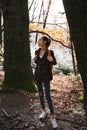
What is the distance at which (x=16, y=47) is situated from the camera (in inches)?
368

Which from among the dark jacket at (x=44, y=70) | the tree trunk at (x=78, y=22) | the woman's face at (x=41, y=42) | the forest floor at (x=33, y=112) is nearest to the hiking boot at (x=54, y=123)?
the forest floor at (x=33, y=112)

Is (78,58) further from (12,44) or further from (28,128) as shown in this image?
(12,44)

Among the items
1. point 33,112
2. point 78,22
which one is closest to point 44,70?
point 33,112

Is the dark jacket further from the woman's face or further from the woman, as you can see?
the woman's face

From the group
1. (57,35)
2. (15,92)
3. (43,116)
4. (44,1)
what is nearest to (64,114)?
(43,116)

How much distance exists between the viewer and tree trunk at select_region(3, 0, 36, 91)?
30.7 feet

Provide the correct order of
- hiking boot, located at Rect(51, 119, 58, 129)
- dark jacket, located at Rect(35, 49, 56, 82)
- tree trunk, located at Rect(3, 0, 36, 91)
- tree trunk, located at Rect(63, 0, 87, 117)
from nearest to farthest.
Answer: tree trunk, located at Rect(63, 0, 87, 117), hiking boot, located at Rect(51, 119, 58, 129), dark jacket, located at Rect(35, 49, 56, 82), tree trunk, located at Rect(3, 0, 36, 91)

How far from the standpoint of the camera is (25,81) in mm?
9430

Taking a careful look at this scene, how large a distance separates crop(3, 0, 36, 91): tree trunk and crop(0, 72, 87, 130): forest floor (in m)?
0.50

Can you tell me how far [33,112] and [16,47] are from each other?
3.03 meters

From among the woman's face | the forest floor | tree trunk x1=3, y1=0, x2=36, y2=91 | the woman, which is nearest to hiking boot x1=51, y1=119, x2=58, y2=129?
the woman

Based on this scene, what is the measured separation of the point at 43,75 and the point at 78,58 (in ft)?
5.83

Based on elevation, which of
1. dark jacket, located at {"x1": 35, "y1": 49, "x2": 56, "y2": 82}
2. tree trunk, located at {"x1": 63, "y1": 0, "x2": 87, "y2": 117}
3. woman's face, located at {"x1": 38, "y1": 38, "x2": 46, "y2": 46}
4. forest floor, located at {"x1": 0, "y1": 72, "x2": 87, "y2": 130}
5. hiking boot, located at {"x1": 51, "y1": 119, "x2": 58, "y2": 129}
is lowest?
forest floor, located at {"x1": 0, "y1": 72, "x2": 87, "y2": 130}

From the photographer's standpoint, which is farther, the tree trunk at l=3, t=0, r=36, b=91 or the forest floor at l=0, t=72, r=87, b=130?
the tree trunk at l=3, t=0, r=36, b=91
